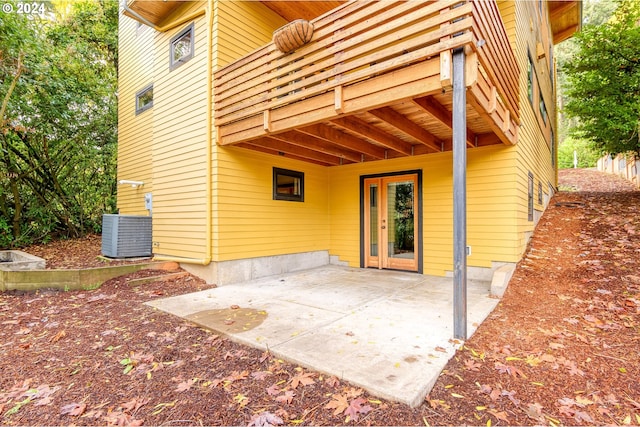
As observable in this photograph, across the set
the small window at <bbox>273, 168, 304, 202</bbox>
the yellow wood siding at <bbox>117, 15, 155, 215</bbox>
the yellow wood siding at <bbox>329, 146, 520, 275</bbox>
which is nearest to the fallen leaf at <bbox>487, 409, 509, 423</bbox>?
the yellow wood siding at <bbox>329, 146, 520, 275</bbox>

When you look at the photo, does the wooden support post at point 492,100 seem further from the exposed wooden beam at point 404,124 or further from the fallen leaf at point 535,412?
the fallen leaf at point 535,412

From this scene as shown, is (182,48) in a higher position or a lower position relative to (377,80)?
higher

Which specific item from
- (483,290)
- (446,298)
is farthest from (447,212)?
(446,298)

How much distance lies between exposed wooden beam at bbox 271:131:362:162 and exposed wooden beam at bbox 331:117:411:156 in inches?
42.0

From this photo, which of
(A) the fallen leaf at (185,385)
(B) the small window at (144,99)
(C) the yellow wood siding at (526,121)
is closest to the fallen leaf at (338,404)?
(A) the fallen leaf at (185,385)

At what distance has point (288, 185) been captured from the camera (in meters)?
6.77

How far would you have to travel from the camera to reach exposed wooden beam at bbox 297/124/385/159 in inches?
187

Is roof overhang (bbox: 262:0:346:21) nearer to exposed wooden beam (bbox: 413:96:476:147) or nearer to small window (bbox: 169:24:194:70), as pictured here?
small window (bbox: 169:24:194:70)

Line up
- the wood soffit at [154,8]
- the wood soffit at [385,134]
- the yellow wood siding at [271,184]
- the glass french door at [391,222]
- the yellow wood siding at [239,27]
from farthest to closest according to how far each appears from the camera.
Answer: the glass french door at [391,222]
the wood soffit at [154,8]
the yellow wood siding at [239,27]
the yellow wood siding at [271,184]
the wood soffit at [385,134]

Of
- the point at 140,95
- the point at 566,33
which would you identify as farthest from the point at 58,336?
the point at 566,33

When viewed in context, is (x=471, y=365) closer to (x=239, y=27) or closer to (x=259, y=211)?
(x=259, y=211)

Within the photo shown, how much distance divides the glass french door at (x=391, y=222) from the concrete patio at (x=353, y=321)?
3.04 ft

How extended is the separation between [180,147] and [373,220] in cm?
441

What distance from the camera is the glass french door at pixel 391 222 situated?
6566 millimetres
